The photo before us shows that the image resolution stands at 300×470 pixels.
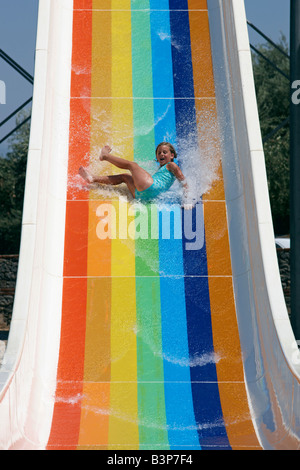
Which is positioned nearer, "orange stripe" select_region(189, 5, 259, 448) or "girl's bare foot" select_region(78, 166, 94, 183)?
"orange stripe" select_region(189, 5, 259, 448)

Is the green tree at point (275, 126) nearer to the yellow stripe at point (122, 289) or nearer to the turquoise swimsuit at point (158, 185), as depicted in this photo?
the yellow stripe at point (122, 289)

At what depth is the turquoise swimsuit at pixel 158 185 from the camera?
5418mm

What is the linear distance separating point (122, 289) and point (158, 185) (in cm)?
95

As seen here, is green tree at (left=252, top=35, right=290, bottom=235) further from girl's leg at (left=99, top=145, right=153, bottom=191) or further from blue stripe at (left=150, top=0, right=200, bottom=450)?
girl's leg at (left=99, top=145, right=153, bottom=191)

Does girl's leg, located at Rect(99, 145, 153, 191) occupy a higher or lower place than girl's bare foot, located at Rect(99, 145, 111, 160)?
lower

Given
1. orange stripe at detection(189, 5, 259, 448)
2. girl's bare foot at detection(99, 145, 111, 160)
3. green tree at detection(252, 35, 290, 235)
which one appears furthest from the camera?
green tree at detection(252, 35, 290, 235)

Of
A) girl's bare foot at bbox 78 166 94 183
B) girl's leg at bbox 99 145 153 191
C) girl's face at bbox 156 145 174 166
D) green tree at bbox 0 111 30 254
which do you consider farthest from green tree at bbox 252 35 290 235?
girl's bare foot at bbox 78 166 94 183

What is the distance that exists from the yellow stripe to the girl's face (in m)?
0.22

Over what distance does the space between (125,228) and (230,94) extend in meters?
1.49

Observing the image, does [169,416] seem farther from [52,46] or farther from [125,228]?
[52,46]

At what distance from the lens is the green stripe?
394cm

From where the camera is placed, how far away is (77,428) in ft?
12.4

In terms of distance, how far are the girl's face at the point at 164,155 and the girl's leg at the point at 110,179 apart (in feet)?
0.87
